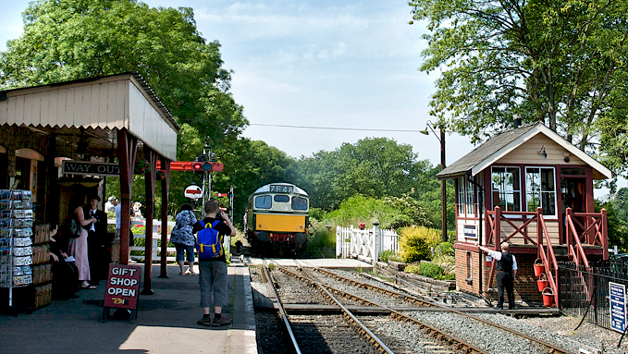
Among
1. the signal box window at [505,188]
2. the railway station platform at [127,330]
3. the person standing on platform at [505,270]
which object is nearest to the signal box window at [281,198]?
the signal box window at [505,188]

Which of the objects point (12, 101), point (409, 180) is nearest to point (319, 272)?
point (12, 101)

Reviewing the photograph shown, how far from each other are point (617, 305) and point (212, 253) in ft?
24.3

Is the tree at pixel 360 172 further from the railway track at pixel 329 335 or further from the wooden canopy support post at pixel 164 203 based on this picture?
the railway track at pixel 329 335

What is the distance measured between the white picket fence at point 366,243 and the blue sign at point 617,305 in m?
11.1

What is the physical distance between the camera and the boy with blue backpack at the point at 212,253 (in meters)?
7.02

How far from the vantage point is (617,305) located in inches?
381

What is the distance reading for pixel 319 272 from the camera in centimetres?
1970

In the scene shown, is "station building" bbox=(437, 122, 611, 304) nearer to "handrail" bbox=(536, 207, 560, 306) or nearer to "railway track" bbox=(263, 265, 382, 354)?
"handrail" bbox=(536, 207, 560, 306)

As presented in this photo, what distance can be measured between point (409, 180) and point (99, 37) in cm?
5189

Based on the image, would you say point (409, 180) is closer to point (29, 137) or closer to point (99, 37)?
point (99, 37)

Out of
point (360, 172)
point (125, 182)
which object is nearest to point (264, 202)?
point (125, 182)

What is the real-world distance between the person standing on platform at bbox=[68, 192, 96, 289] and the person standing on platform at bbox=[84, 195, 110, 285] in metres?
0.44

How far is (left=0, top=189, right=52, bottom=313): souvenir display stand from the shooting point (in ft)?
23.5

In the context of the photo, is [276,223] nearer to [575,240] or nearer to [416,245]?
[416,245]
